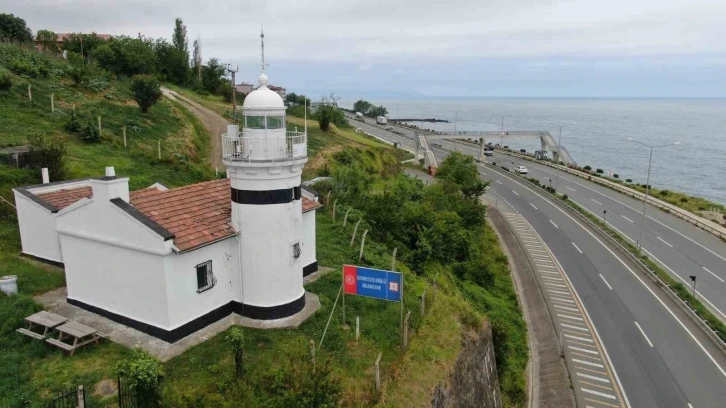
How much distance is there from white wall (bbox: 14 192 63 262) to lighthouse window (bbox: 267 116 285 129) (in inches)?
427

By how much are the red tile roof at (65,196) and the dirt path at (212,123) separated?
19903 mm

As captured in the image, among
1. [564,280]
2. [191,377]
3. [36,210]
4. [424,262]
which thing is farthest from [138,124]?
[564,280]

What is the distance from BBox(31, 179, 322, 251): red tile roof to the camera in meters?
16.7

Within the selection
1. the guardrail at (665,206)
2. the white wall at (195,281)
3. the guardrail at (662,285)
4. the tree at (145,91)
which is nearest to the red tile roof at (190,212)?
the white wall at (195,281)

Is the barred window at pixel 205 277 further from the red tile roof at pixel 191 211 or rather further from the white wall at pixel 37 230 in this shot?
the white wall at pixel 37 230

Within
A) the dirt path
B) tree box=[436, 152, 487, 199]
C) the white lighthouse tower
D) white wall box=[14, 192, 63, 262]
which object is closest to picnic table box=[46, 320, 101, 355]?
the white lighthouse tower

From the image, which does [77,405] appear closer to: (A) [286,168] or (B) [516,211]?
(A) [286,168]

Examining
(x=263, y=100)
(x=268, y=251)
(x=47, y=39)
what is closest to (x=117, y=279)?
(x=268, y=251)

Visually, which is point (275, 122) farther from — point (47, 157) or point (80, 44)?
point (80, 44)

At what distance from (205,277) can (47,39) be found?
260 ft

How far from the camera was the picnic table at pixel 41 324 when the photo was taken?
51.2 ft

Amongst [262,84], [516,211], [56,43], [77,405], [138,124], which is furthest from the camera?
[56,43]

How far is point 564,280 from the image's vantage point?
3688cm

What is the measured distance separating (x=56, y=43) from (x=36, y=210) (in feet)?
207
